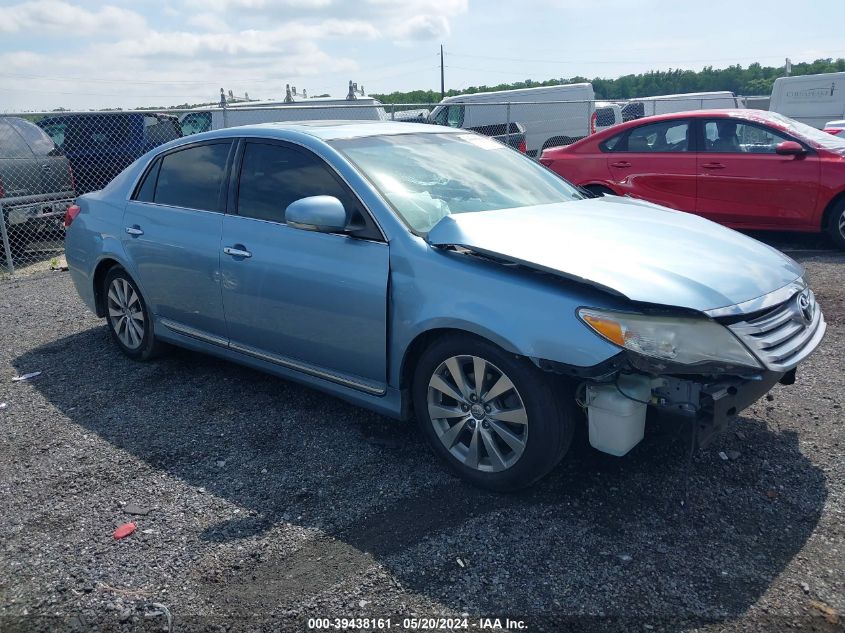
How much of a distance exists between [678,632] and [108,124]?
37.5ft

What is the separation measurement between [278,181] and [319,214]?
74cm

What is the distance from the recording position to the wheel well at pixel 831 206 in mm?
7961

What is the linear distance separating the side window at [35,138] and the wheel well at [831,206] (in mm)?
10009

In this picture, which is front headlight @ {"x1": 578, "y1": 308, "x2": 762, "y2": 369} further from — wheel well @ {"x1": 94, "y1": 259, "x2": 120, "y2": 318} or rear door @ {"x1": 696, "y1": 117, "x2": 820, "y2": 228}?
rear door @ {"x1": 696, "y1": 117, "x2": 820, "y2": 228}

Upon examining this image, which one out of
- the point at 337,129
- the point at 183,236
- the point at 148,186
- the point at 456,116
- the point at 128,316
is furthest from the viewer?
the point at 456,116

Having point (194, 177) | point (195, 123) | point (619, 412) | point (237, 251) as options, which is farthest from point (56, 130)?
point (619, 412)

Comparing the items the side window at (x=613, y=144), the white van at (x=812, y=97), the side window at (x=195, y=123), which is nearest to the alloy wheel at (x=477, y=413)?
the side window at (x=613, y=144)

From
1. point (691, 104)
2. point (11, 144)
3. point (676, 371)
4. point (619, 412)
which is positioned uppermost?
point (691, 104)

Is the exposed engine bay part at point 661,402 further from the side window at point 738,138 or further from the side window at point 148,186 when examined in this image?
the side window at point 738,138

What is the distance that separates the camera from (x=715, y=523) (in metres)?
3.18

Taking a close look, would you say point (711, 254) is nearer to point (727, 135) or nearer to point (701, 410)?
point (701, 410)

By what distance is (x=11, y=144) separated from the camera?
9.93 m

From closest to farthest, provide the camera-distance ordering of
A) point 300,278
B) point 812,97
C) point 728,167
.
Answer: point 300,278
point 728,167
point 812,97

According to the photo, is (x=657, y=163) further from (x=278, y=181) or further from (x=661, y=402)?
(x=661, y=402)
